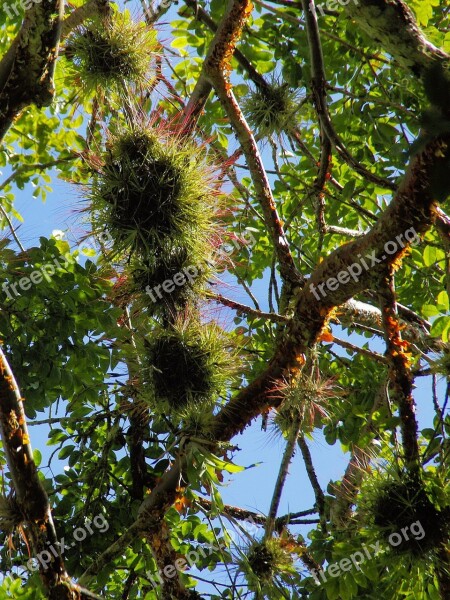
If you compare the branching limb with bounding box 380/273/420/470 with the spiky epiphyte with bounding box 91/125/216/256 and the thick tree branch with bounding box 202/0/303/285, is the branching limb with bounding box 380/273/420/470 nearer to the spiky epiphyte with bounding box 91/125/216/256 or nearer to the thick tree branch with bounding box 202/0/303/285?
the thick tree branch with bounding box 202/0/303/285

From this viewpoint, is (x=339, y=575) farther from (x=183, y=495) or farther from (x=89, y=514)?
(x=89, y=514)

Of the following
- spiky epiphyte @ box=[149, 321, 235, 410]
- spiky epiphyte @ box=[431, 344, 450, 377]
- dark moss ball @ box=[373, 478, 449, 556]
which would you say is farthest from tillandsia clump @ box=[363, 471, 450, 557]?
spiky epiphyte @ box=[149, 321, 235, 410]

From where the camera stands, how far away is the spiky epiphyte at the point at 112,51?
3.42 meters

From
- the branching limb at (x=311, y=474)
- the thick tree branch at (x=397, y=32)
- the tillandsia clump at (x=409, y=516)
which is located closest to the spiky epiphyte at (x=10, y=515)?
the tillandsia clump at (x=409, y=516)

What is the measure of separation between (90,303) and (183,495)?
1312mm

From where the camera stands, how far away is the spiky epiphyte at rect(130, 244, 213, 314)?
3.35 metres

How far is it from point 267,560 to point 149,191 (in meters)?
1.65

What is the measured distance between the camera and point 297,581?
3.39 m

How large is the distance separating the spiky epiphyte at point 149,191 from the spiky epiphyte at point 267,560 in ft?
4.41

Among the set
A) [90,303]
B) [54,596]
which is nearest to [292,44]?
[90,303]

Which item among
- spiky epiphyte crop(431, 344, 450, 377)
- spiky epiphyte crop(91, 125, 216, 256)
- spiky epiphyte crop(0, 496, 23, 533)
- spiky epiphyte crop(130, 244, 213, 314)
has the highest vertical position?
spiky epiphyte crop(91, 125, 216, 256)

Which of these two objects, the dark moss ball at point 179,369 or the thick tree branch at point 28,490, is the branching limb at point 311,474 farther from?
the thick tree branch at point 28,490

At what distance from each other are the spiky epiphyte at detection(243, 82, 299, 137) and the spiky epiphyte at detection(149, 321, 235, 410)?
131cm

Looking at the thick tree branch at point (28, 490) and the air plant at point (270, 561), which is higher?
the thick tree branch at point (28, 490)
